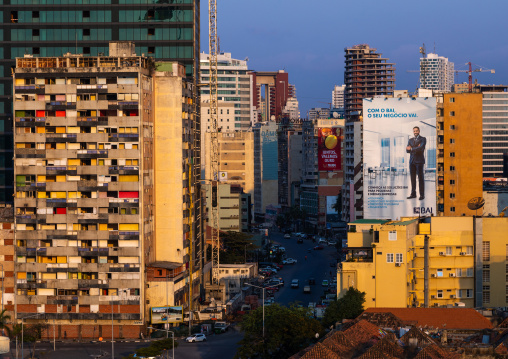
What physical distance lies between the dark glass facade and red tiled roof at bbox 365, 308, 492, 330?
58.6 metres

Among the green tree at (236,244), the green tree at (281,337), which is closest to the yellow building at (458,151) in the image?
the green tree at (236,244)

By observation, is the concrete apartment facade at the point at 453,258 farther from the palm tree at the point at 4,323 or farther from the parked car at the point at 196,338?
the palm tree at the point at 4,323

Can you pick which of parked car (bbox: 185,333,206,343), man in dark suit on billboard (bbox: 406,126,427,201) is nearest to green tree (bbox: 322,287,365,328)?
parked car (bbox: 185,333,206,343)

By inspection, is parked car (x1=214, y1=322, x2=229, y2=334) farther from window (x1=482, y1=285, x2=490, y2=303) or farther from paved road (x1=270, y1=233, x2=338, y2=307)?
window (x1=482, y1=285, x2=490, y2=303)

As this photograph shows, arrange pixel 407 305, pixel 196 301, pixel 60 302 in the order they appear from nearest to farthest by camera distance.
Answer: pixel 407 305
pixel 60 302
pixel 196 301

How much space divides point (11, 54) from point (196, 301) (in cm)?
4911

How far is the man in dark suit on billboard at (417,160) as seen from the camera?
157 m

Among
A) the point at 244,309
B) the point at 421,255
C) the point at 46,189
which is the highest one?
the point at 46,189

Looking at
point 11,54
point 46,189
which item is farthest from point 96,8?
point 46,189

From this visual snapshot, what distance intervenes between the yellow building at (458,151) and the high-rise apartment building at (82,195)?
184 ft

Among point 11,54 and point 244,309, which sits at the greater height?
point 11,54

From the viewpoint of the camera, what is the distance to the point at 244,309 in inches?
5581

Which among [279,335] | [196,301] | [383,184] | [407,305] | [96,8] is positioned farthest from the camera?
[383,184]

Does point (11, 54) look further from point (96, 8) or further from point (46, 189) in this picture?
point (46, 189)
